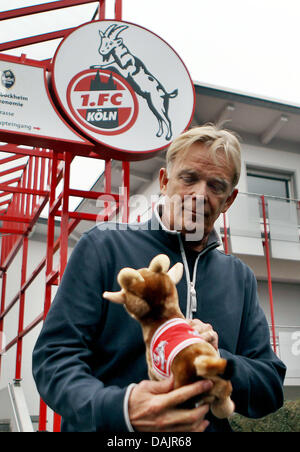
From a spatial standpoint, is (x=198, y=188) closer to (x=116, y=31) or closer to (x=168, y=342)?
(x=168, y=342)

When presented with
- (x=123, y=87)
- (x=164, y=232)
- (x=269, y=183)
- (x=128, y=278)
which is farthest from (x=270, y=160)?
(x=128, y=278)

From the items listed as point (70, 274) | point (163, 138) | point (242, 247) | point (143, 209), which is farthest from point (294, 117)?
point (70, 274)

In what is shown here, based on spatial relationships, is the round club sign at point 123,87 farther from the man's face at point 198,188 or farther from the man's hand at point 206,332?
the man's hand at point 206,332

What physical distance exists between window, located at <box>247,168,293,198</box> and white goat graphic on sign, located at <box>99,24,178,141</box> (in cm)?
745

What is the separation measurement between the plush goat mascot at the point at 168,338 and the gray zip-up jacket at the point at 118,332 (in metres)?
0.11

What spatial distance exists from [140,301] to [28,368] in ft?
35.9

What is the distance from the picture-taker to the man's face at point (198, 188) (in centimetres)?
124

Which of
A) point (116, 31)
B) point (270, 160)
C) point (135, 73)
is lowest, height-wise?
point (135, 73)

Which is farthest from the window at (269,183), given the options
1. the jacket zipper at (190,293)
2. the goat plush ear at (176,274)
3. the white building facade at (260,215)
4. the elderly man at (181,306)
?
the goat plush ear at (176,274)

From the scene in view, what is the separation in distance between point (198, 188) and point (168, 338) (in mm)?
494

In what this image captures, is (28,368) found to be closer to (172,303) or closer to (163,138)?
(163,138)

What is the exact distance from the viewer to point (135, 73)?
156 inches

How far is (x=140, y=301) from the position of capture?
890mm

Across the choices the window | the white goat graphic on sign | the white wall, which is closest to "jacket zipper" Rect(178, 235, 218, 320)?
the white goat graphic on sign
